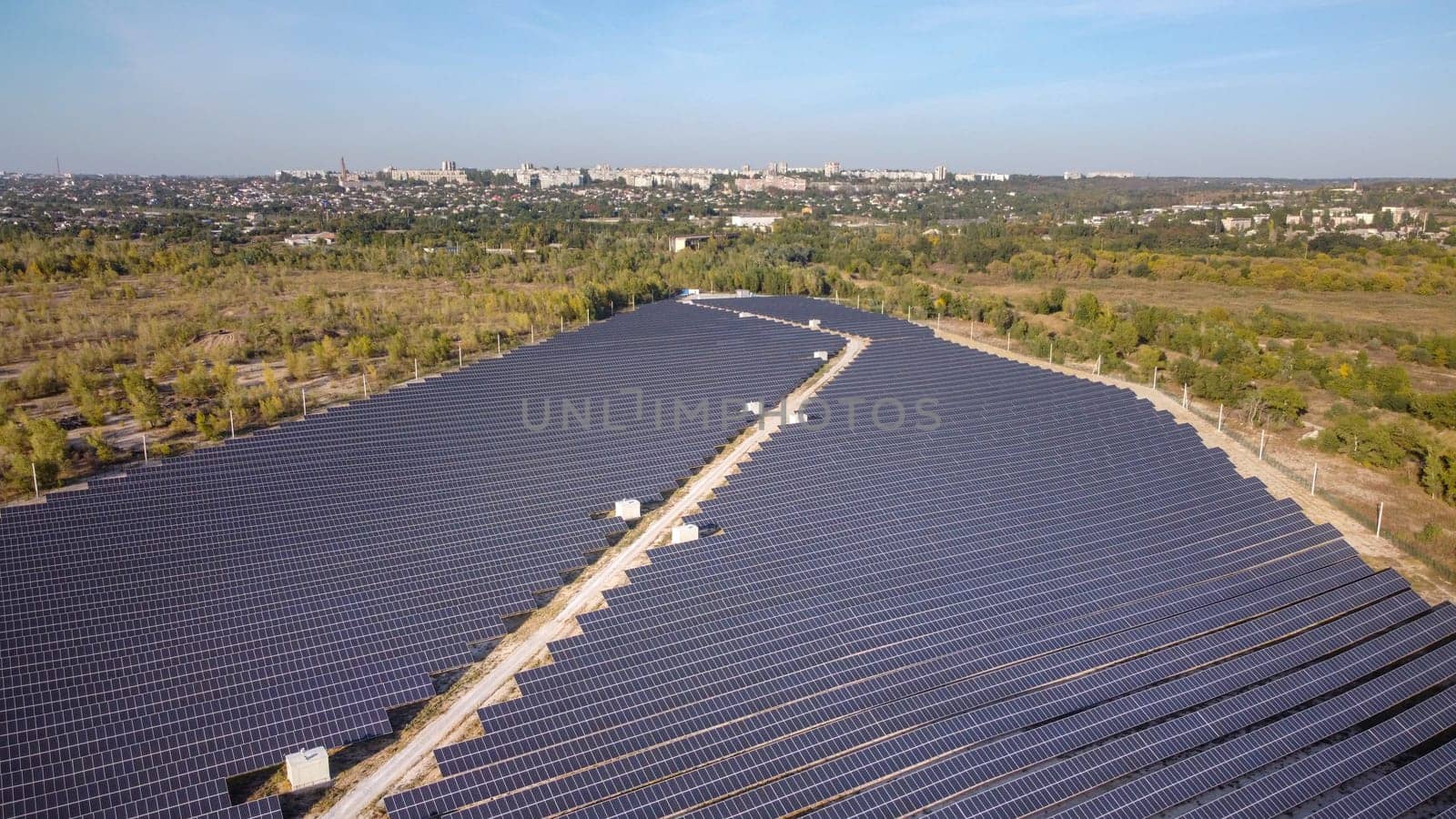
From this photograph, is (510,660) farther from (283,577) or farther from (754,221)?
(754,221)

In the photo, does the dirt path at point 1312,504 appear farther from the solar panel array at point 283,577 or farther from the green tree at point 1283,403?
the solar panel array at point 283,577

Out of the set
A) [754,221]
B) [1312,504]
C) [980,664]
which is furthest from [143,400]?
[754,221]

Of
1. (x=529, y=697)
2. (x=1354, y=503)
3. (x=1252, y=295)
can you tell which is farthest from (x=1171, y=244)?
(x=529, y=697)

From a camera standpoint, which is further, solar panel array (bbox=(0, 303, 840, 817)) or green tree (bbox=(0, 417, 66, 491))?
green tree (bbox=(0, 417, 66, 491))

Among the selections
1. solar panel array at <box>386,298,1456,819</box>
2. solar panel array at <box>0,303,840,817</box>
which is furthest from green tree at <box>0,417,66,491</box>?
solar panel array at <box>386,298,1456,819</box>

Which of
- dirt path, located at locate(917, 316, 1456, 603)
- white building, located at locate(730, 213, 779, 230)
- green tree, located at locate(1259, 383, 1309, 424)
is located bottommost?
dirt path, located at locate(917, 316, 1456, 603)

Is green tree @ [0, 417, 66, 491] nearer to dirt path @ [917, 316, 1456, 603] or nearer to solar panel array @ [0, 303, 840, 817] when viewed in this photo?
solar panel array @ [0, 303, 840, 817]

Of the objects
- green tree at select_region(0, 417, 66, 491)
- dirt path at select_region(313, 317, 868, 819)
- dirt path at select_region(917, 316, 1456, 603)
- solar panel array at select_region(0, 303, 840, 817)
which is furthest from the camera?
green tree at select_region(0, 417, 66, 491)
